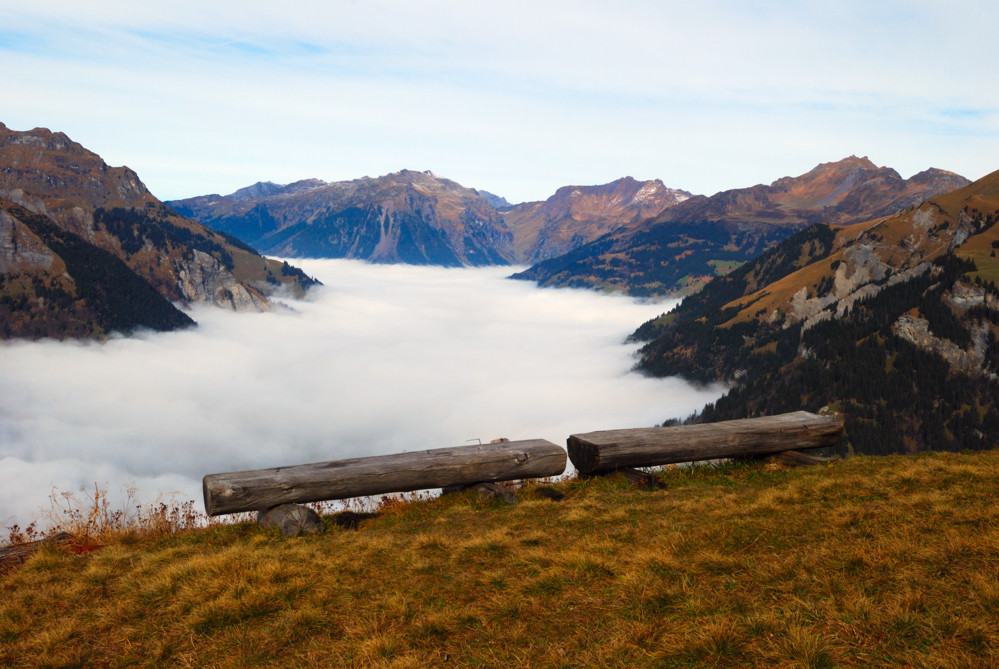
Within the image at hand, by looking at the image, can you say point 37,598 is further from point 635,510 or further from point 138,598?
point 635,510

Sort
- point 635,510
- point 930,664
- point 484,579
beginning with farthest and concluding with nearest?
point 635,510, point 484,579, point 930,664

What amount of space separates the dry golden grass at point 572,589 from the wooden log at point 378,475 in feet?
2.57

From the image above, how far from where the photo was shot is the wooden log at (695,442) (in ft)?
→ 42.3

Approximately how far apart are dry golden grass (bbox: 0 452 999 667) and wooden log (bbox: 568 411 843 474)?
7.87ft

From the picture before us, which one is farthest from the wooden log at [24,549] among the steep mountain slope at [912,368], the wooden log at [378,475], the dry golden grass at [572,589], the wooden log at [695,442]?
the steep mountain slope at [912,368]

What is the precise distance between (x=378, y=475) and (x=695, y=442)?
762cm

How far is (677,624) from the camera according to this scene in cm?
556

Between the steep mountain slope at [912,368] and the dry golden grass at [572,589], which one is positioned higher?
the dry golden grass at [572,589]

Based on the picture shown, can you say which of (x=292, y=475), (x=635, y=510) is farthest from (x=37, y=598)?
(x=635, y=510)

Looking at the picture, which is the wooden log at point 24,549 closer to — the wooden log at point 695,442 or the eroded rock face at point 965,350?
the wooden log at point 695,442

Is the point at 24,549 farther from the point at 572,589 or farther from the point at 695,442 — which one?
the point at 695,442

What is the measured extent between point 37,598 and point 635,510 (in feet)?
31.8

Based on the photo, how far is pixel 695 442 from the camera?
42.9 ft

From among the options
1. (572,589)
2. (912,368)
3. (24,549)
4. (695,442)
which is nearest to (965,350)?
(912,368)
